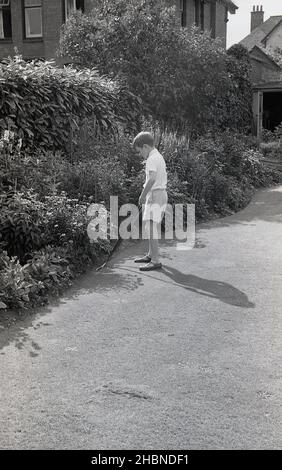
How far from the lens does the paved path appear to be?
3676 mm

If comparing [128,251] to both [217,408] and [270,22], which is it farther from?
[270,22]

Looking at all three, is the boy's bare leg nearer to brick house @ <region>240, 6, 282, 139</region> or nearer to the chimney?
brick house @ <region>240, 6, 282, 139</region>

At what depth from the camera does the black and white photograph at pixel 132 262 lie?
3.80 meters

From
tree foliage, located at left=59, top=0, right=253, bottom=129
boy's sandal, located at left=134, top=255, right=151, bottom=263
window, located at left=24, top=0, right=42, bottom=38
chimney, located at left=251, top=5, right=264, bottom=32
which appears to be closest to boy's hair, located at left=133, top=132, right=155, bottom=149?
boy's sandal, located at left=134, top=255, right=151, bottom=263

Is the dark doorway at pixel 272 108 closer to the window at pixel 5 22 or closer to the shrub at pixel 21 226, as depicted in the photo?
the window at pixel 5 22

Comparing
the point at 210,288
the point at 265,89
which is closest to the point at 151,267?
→ the point at 210,288

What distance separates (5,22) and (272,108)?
1535cm

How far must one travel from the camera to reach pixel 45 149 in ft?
33.4

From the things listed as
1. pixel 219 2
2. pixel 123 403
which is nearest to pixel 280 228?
pixel 123 403

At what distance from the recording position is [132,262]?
8.01 meters

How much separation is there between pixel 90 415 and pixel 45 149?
694 centimetres

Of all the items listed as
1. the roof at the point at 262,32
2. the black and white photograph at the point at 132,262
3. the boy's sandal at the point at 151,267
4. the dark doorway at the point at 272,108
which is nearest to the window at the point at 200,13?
the dark doorway at the point at 272,108

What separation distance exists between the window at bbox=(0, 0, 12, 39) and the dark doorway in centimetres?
1440

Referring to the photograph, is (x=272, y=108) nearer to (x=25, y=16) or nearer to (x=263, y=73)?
(x=263, y=73)
